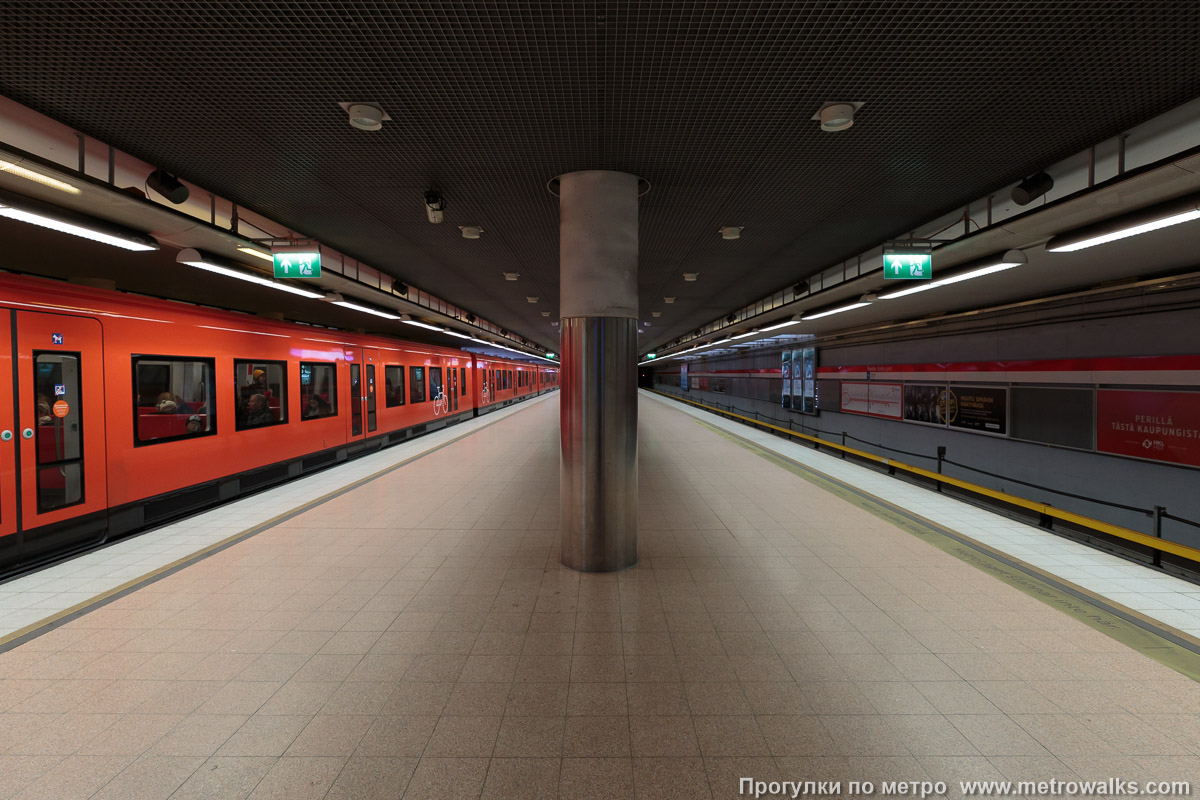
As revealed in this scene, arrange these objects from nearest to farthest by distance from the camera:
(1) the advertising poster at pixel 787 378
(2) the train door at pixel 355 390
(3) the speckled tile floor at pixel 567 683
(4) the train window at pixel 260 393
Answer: (3) the speckled tile floor at pixel 567 683 < (4) the train window at pixel 260 393 < (2) the train door at pixel 355 390 < (1) the advertising poster at pixel 787 378

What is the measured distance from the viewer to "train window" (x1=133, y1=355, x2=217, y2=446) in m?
5.02

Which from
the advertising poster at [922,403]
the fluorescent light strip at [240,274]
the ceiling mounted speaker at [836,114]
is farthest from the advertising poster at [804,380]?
the fluorescent light strip at [240,274]

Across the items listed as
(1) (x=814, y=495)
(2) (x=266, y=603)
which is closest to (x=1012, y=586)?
(1) (x=814, y=495)

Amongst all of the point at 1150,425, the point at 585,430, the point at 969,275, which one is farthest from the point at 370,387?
the point at 1150,425

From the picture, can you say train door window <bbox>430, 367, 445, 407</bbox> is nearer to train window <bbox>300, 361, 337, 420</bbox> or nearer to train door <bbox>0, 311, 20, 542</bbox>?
train window <bbox>300, 361, 337, 420</bbox>

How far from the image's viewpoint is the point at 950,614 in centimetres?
334

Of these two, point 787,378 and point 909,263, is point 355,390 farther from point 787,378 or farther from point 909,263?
point 787,378

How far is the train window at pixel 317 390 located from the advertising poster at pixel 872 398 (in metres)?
12.9

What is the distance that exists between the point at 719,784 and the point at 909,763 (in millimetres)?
887

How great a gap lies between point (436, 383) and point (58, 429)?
10408 mm

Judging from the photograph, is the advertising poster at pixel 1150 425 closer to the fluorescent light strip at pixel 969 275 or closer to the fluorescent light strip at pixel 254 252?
the fluorescent light strip at pixel 969 275

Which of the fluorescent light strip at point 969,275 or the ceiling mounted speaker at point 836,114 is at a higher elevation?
the ceiling mounted speaker at point 836,114

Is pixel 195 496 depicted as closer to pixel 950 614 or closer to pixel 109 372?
pixel 109 372

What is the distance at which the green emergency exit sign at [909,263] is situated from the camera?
17.3 feet
